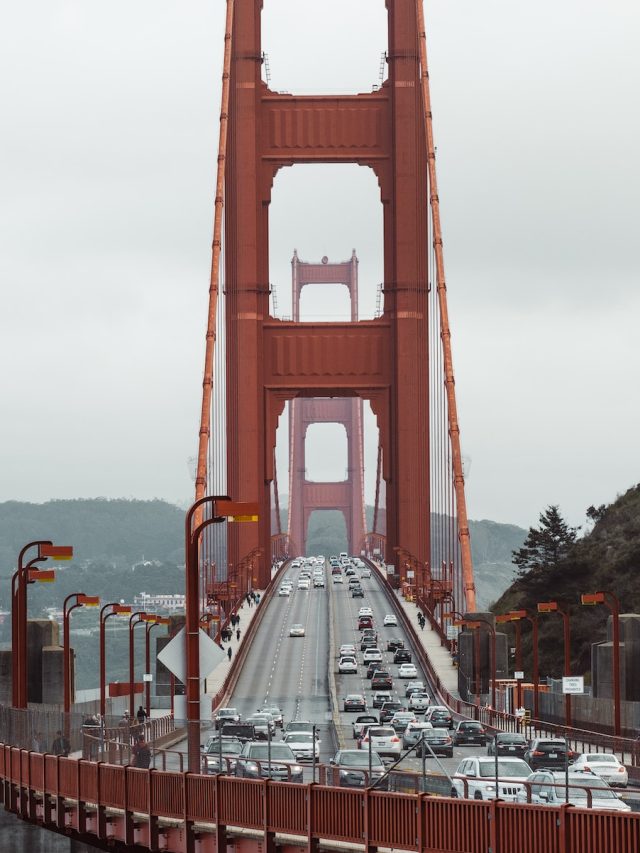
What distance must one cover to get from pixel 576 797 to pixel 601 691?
118ft

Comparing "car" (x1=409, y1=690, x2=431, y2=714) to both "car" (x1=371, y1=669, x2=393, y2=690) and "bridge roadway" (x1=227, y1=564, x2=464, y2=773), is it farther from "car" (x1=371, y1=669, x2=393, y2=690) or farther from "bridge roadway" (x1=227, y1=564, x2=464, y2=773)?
"car" (x1=371, y1=669, x2=393, y2=690)

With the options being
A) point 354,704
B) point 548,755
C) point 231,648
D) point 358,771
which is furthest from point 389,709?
point 358,771

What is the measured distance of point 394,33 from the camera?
87250 millimetres

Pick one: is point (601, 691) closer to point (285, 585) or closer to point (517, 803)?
point (517, 803)

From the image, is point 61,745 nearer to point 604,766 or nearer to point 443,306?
point 604,766

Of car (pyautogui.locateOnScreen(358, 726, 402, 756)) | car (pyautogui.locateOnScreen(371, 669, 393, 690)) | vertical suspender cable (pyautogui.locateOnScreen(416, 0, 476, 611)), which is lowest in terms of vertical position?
car (pyautogui.locateOnScreen(371, 669, 393, 690))

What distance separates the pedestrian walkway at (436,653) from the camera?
7088 cm

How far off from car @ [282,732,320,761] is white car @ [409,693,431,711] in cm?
2534

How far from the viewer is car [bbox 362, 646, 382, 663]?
80.4 m

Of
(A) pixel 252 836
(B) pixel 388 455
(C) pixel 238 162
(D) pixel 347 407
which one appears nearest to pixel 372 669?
(B) pixel 388 455

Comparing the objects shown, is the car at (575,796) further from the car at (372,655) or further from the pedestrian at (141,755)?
the car at (372,655)

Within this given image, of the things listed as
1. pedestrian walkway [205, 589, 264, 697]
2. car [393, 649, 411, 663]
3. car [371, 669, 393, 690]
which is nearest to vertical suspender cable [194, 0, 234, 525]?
pedestrian walkway [205, 589, 264, 697]

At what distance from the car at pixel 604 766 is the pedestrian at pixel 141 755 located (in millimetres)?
5549

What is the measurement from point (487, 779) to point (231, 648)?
2403 inches
